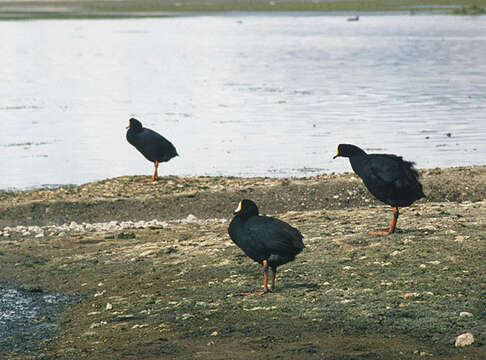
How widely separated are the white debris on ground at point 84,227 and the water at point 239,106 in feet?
22.3

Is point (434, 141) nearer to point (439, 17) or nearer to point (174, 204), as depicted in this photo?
point (174, 204)

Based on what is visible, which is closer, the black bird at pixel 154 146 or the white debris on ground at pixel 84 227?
the white debris on ground at pixel 84 227

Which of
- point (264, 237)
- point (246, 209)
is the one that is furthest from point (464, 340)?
point (246, 209)

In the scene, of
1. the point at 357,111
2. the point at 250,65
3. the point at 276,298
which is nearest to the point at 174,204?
the point at 276,298

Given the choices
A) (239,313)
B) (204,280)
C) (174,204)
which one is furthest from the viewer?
(174,204)

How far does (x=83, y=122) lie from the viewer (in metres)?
42.1

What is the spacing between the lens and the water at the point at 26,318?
11.7m

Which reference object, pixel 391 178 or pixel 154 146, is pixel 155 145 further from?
pixel 391 178

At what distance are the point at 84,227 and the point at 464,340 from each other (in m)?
11.8

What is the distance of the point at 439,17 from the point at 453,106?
137 m

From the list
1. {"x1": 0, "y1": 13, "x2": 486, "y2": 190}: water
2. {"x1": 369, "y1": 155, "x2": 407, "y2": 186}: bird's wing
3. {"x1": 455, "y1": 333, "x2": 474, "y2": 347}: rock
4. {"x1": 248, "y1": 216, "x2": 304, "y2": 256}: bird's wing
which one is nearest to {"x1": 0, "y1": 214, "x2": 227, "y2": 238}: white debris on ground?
{"x1": 369, "y1": 155, "x2": 407, "y2": 186}: bird's wing

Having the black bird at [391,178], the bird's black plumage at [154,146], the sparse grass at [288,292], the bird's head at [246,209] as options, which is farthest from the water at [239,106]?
the bird's head at [246,209]

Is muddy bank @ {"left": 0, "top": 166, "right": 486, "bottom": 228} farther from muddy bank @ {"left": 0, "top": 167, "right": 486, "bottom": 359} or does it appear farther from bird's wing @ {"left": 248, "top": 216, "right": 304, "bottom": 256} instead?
bird's wing @ {"left": 248, "top": 216, "right": 304, "bottom": 256}

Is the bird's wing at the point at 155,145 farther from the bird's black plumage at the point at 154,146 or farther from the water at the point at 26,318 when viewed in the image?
the water at the point at 26,318
